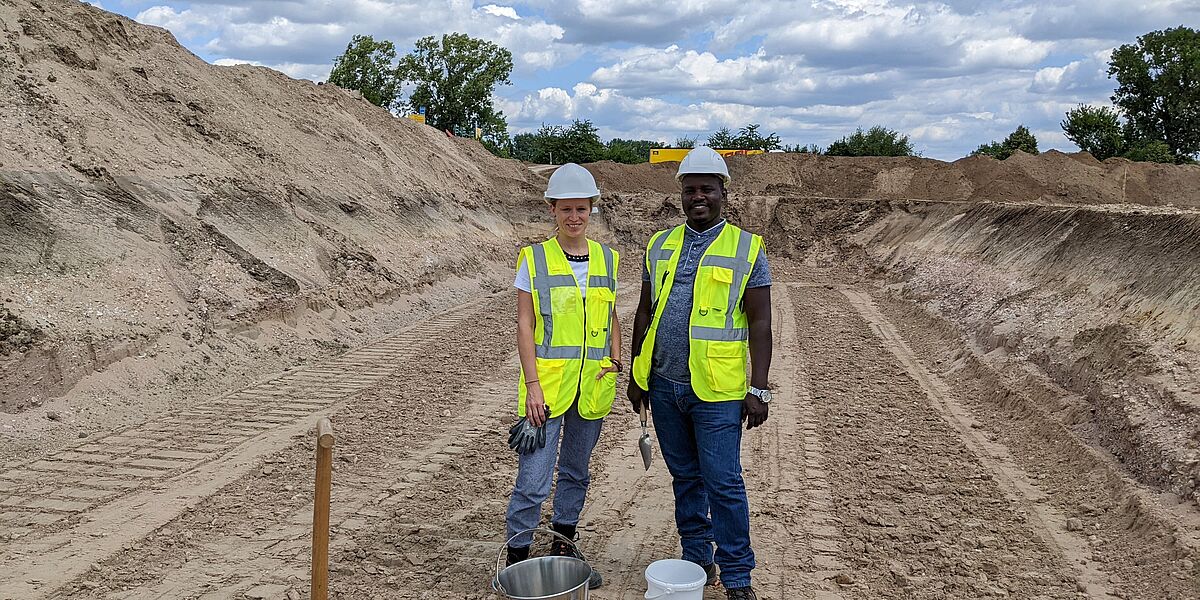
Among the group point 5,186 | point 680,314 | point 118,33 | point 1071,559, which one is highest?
point 118,33

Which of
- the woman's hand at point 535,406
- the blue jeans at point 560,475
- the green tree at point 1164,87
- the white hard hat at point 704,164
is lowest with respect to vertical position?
the blue jeans at point 560,475

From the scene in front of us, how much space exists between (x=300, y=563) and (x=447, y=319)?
26.7 feet

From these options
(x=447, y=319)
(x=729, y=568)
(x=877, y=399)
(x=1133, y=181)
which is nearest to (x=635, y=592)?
(x=729, y=568)

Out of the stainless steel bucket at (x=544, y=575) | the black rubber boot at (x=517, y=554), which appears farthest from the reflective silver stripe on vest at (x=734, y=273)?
the black rubber boot at (x=517, y=554)

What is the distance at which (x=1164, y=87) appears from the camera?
42.2 meters

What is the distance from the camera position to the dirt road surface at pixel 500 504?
438cm

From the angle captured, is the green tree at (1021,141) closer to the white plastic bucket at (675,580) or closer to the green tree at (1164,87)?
the green tree at (1164,87)

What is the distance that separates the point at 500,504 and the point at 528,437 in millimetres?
1627

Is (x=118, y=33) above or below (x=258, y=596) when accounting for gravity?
above

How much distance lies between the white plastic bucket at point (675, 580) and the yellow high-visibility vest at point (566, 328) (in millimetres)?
767

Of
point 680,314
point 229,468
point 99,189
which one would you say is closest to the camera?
point 680,314

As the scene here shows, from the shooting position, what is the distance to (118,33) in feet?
42.4

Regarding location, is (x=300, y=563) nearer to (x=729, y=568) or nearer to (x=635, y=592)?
(x=635, y=592)

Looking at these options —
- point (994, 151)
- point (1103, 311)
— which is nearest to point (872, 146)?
point (994, 151)
